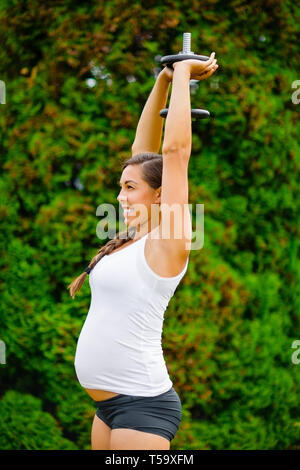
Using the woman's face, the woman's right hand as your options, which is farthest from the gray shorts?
the woman's right hand

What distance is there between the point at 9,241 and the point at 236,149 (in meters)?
1.42

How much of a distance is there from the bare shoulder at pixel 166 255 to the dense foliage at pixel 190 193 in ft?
5.00

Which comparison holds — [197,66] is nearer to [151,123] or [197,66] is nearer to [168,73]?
[168,73]

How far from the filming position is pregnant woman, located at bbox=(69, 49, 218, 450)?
1640 mm

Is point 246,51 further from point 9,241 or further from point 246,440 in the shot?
point 246,440

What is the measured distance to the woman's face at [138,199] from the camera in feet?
5.89

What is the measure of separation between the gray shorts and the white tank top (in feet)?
0.07

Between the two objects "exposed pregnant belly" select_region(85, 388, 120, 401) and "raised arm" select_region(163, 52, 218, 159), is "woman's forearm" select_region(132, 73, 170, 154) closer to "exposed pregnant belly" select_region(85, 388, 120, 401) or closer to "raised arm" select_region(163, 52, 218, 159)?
"raised arm" select_region(163, 52, 218, 159)

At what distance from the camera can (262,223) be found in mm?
3369

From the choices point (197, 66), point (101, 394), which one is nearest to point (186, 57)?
point (197, 66)

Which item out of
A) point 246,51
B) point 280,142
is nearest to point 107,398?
point 280,142

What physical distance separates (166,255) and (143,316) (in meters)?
0.19

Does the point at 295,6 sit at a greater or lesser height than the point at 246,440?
greater
